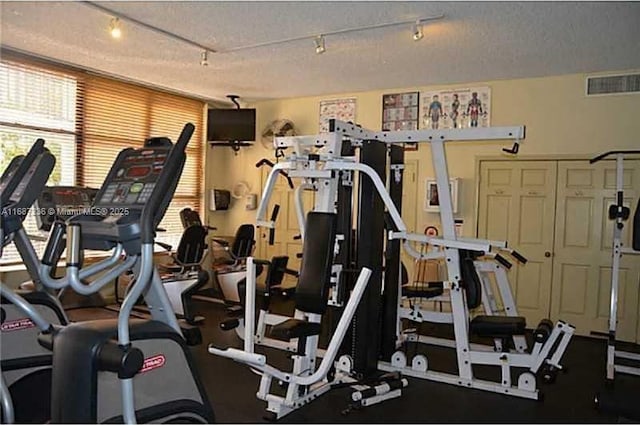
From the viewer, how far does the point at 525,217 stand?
20.0ft

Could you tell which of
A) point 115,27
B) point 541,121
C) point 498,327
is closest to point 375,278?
point 498,327

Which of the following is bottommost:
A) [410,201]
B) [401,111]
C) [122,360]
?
[122,360]

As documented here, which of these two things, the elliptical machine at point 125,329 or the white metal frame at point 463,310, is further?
the white metal frame at point 463,310

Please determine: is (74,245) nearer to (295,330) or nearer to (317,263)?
(295,330)

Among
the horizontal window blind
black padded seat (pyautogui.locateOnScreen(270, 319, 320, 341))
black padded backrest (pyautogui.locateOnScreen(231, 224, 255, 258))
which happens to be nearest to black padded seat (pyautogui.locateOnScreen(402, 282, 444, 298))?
black padded seat (pyautogui.locateOnScreen(270, 319, 320, 341))

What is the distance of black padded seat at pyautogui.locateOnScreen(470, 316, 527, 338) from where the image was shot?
4039 mm

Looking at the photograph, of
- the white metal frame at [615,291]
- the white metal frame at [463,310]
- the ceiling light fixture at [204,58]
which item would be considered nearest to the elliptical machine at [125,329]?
the white metal frame at [463,310]

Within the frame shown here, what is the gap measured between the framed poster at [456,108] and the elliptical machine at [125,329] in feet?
15.6

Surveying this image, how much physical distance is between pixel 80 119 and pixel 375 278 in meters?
4.03

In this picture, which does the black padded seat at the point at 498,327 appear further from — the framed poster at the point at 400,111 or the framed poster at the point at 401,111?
the framed poster at the point at 400,111

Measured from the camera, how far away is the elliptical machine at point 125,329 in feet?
6.52

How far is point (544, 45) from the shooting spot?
4.68 metres

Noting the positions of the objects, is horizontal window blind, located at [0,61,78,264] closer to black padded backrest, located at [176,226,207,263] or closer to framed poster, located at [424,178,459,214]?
black padded backrest, located at [176,226,207,263]

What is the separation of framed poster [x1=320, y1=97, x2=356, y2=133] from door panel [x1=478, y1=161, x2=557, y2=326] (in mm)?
1851
